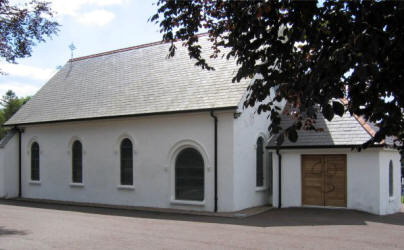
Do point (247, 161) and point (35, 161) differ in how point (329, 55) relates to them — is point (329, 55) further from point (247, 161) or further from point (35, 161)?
point (35, 161)

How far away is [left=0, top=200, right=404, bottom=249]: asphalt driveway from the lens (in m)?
11.5

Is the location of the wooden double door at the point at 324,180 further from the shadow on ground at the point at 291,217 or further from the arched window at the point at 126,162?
the arched window at the point at 126,162

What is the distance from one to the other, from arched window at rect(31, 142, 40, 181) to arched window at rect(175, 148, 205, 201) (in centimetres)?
1034

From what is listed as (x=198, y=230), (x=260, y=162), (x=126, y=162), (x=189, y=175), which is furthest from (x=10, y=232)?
(x=260, y=162)

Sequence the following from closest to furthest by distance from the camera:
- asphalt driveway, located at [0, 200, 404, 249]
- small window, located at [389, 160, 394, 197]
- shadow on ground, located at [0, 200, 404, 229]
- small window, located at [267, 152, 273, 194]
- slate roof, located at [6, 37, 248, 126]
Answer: asphalt driveway, located at [0, 200, 404, 249], shadow on ground, located at [0, 200, 404, 229], small window, located at [389, 160, 394, 197], slate roof, located at [6, 37, 248, 126], small window, located at [267, 152, 273, 194]

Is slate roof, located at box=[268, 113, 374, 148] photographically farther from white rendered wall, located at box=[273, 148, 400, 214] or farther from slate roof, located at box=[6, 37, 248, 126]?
slate roof, located at box=[6, 37, 248, 126]

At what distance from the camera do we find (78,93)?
2528 centimetres

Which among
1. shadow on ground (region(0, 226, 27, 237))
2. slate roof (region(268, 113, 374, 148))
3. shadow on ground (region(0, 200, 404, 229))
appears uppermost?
slate roof (region(268, 113, 374, 148))

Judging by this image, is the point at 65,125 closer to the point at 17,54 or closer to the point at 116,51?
the point at 116,51

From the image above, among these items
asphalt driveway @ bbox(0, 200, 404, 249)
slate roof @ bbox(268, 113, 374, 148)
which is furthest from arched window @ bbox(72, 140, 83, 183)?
slate roof @ bbox(268, 113, 374, 148)

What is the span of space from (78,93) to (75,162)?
4.17 m

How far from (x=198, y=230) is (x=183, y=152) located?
235 inches

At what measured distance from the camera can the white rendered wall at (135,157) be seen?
714 inches

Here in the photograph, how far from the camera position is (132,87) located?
74.4 ft
